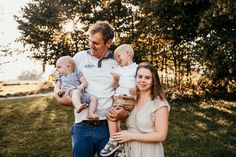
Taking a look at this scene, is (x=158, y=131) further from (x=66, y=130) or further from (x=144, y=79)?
(x=66, y=130)

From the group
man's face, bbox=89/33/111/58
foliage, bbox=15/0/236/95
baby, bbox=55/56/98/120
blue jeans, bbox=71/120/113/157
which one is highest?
foliage, bbox=15/0/236/95

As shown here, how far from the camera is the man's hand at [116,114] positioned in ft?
12.8

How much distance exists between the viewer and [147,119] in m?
3.86

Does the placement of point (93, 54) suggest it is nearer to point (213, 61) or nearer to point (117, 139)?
point (117, 139)

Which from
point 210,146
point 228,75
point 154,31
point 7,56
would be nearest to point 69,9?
point 7,56

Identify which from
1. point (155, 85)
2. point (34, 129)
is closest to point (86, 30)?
point (34, 129)

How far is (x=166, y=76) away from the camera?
2427 cm

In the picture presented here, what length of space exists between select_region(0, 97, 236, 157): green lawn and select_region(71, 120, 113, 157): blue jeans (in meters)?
5.87

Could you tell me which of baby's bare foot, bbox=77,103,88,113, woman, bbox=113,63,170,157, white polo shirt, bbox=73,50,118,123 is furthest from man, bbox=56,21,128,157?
woman, bbox=113,63,170,157

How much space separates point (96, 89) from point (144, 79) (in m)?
0.60

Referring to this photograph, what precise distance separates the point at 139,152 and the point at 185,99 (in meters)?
15.4

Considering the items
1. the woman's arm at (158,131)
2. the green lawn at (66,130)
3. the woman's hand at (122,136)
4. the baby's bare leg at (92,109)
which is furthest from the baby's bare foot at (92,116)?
the green lawn at (66,130)

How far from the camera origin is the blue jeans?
409cm

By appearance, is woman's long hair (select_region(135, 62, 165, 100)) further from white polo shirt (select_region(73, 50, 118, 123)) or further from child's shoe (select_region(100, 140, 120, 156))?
child's shoe (select_region(100, 140, 120, 156))
